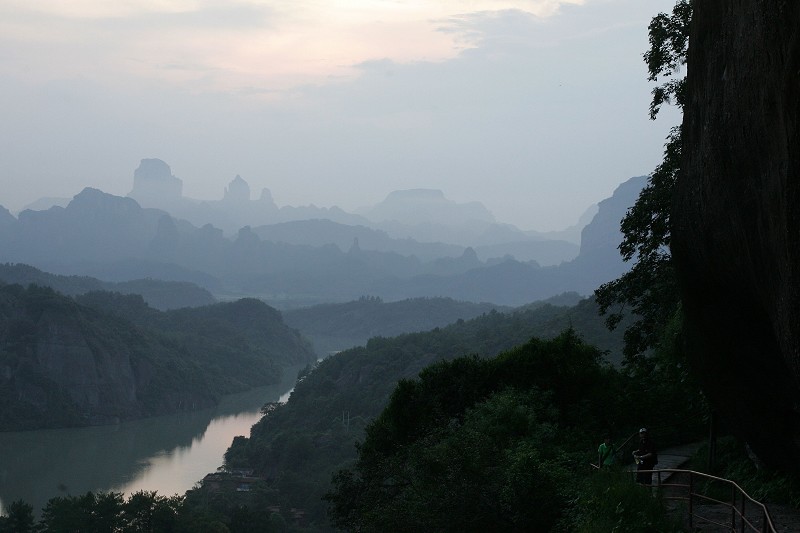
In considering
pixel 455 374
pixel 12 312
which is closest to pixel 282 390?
pixel 12 312

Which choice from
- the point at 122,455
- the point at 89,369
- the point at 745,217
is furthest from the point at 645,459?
the point at 89,369

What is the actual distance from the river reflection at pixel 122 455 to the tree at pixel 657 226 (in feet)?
232

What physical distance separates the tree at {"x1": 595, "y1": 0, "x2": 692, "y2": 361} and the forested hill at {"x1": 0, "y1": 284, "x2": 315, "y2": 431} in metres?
122

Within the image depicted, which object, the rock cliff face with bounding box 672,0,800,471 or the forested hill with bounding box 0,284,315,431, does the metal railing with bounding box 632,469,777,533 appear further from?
the forested hill with bounding box 0,284,315,431

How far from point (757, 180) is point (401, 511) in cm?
1385

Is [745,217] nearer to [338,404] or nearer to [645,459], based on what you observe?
[645,459]

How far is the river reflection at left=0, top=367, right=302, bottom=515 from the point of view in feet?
297

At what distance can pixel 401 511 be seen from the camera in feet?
67.7

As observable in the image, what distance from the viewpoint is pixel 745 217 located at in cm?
977

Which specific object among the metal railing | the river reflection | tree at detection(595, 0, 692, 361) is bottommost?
the river reflection

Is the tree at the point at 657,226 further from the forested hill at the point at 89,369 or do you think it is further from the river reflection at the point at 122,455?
the forested hill at the point at 89,369

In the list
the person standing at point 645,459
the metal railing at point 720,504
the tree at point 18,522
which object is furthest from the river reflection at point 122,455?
the metal railing at point 720,504

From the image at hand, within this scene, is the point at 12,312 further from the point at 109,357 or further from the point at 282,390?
the point at 282,390

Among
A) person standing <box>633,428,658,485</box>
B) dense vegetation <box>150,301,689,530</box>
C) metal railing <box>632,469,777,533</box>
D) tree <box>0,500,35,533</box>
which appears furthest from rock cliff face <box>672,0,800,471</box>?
tree <box>0,500,35,533</box>
